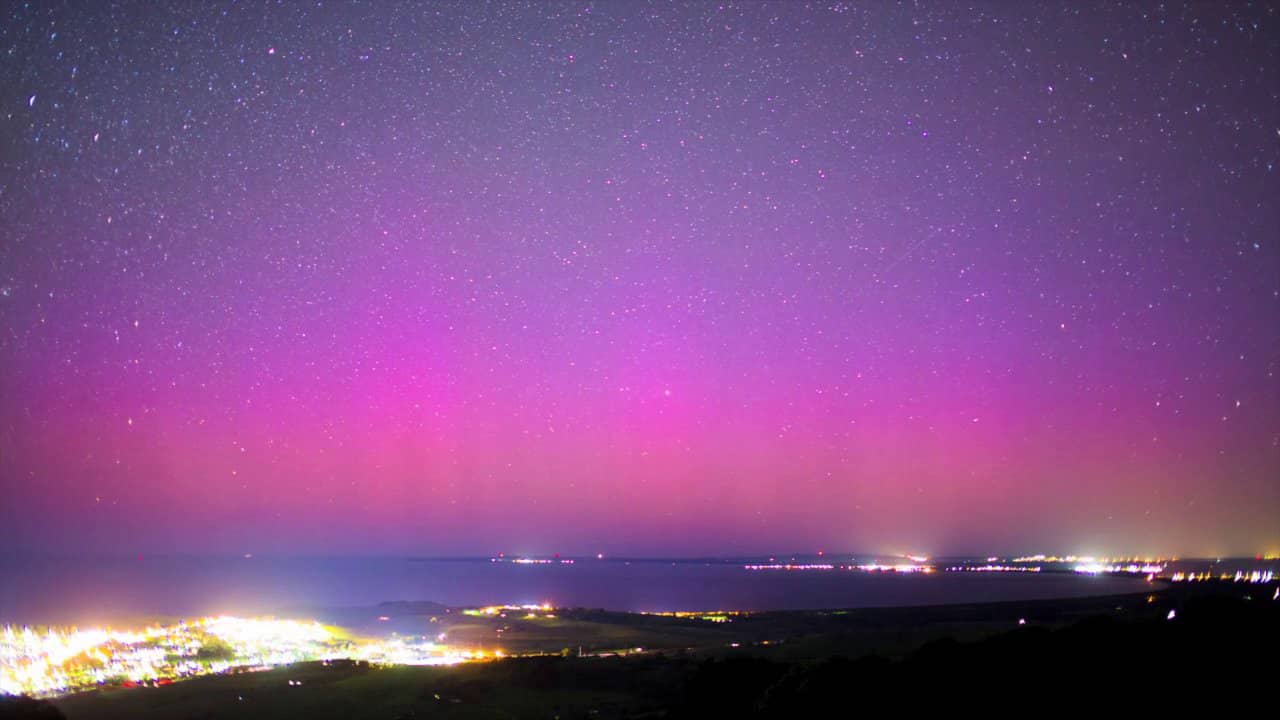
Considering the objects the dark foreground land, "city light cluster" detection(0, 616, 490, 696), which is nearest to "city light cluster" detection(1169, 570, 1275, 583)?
the dark foreground land

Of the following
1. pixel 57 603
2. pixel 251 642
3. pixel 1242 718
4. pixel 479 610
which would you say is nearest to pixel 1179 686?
pixel 1242 718

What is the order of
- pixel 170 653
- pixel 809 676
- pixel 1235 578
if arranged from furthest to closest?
1. pixel 1235 578
2. pixel 170 653
3. pixel 809 676

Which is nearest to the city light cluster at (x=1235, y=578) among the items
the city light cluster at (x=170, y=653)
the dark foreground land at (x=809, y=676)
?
the dark foreground land at (x=809, y=676)

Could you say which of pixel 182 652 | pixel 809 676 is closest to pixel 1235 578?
pixel 809 676

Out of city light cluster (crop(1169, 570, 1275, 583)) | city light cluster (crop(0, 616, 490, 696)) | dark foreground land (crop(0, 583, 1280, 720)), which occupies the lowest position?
Answer: city light cluster (crop(1169, 570, 1275, 583))

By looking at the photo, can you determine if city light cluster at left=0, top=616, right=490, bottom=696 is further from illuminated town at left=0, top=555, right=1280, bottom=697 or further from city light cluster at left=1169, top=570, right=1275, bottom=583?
city light cluster at left=1169, top=570, right=1275, bottom=583

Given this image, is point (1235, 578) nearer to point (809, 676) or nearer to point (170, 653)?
point (809, 676)

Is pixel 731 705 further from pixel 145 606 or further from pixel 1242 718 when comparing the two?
pixel 145 606

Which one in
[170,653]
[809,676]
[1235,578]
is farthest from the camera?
[1235,578]
